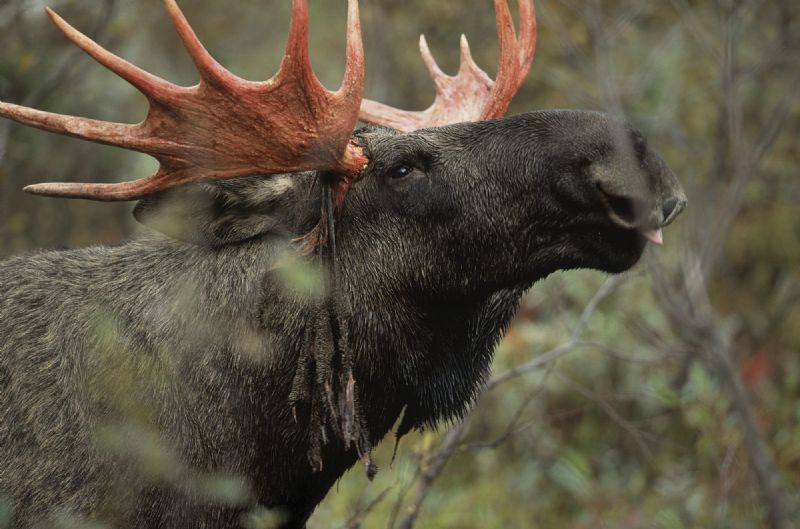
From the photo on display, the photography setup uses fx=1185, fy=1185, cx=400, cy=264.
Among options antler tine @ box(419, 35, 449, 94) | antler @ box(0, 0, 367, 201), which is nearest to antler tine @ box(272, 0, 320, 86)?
antler @ box(0, 0, 367, 201)

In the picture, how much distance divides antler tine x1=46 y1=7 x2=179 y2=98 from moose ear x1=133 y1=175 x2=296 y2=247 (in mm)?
386

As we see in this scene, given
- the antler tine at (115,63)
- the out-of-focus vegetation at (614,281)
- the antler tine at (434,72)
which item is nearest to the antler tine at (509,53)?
the antler tine at (434,72)

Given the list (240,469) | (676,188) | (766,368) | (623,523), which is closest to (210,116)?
(240,469)

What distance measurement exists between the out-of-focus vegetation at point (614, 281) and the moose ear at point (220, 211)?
3.38ft

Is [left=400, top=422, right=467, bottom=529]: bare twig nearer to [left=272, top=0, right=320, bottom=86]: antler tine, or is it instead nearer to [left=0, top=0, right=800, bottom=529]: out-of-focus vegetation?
[left=0, top=0, right=800, bottom=529]: out-of-focus vegetation

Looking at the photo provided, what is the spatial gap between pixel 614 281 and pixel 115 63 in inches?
142

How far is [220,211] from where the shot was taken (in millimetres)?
4379

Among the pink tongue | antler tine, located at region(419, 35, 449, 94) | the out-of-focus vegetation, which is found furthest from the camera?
the out-of-focus vegetation

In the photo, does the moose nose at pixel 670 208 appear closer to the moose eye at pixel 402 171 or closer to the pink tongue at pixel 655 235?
the pink tongue at pixel 655 235

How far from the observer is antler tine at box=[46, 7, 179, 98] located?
13.0ft

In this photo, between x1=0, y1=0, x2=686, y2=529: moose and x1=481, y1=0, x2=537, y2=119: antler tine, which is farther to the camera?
x1=481, y1=0, x2=537, y2=119: antler tine

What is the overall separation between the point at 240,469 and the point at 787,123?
→ 367 inches

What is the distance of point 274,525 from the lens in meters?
4.25

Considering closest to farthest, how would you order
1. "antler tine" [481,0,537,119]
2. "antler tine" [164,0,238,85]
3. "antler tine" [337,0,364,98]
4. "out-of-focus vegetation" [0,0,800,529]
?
"antler tine" [164,0,238,85]
"antler tine" [337,0,364,98]
"antler tine" [481,0,537,119]
"out-of-focus vegetation" [0,0,800,529]
